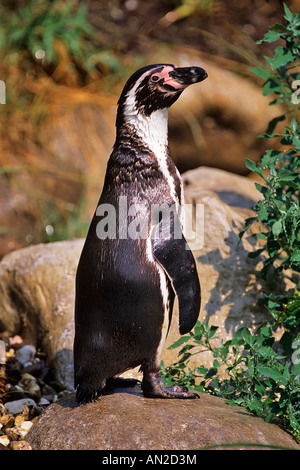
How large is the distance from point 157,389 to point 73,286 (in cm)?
127

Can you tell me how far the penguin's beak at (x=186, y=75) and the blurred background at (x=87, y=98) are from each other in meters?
2.84

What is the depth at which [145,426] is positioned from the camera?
7.06 feet

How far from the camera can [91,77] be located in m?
6.17

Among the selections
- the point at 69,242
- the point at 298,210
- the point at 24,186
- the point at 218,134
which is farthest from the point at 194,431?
the point at 218,134

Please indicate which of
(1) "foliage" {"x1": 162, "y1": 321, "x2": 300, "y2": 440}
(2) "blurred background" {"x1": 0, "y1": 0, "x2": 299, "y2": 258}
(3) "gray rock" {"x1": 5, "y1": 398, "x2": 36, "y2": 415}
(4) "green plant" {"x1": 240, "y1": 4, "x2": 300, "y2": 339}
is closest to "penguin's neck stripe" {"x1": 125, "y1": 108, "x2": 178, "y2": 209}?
(4) "green plant" {"x1": 240, "y1": 4, "x2": 300, "y2": 339}

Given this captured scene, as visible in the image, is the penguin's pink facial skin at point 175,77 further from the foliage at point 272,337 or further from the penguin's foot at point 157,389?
the penguin's foot at point 157,389

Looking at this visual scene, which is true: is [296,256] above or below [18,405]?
above

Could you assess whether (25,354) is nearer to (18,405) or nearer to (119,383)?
(18,405)

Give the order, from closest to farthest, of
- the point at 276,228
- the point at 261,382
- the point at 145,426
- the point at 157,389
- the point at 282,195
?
the point at 145,426 < the point at 157,389 < the point at 261,382 < the point at 276,228 < the point at 282,195
